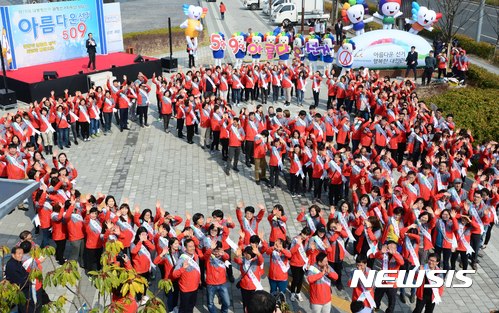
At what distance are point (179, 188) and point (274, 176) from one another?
235 cm

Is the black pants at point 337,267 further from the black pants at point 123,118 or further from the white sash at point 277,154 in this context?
the black pants at point 123,118

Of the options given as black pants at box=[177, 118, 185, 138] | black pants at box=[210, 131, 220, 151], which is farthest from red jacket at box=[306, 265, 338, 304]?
black pants at box=[177, 118, 185, 138]

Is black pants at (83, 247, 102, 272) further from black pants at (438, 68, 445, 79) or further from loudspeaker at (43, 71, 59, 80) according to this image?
black pants at (438, 68, 445, 79)

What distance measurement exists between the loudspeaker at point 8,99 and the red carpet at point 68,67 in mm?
735

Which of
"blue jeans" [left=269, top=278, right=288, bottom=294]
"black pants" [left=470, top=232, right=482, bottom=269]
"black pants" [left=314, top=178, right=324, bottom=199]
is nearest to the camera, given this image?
"blue jeans" [left=269, top=278, right=288, bottom=294]

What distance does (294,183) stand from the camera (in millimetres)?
12984

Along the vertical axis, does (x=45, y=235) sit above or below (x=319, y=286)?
below

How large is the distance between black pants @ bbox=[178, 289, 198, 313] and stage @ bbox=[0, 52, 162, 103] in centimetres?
1380

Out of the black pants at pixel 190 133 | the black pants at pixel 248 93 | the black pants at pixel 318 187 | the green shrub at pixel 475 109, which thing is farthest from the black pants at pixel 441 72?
the black pants at pixel 318 187

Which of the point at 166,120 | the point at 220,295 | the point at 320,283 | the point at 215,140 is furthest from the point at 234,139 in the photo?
the point at 320,283

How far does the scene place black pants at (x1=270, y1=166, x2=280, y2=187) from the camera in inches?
516

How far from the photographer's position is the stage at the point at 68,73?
1970cm

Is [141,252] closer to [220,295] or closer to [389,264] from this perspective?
[220,295]

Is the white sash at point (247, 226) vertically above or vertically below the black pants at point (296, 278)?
above
